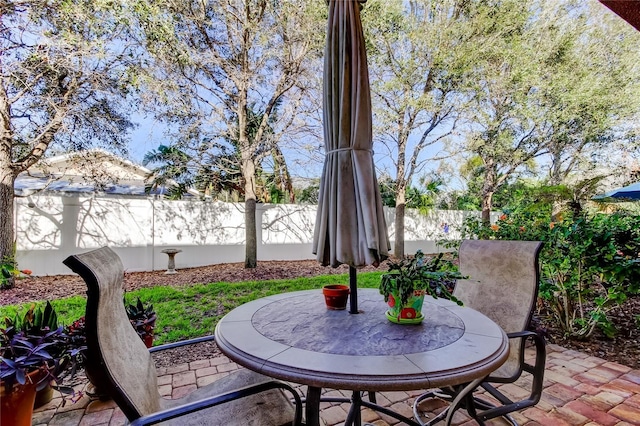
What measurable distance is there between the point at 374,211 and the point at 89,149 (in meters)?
6.90

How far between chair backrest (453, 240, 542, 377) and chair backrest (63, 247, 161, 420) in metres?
1.84

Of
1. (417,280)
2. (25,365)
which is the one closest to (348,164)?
(417,280)

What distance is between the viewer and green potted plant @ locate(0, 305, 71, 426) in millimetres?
1654

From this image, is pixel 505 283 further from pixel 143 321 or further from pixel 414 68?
pixel 414 68

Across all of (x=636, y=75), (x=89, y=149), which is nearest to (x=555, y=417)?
(x=89, y=149)

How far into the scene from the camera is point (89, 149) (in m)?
6.32

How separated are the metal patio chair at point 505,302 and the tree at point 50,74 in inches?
236

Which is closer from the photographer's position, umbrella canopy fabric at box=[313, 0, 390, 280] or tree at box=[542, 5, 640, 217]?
umbrella canopy fabric at box=[313, 0, 390, 280]

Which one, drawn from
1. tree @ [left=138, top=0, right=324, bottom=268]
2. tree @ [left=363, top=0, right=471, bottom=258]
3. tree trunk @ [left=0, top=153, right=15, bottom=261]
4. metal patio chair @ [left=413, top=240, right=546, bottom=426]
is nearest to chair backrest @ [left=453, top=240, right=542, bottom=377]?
metal patio chair @ [left=413, top=240, right=546, bottom=426]

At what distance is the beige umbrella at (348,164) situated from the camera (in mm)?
1503

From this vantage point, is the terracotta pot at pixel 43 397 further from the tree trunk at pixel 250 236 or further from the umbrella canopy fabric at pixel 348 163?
the tree trunk at pixel 250 236

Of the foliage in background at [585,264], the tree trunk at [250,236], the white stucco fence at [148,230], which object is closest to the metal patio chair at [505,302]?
the foliage in background at [585,264]

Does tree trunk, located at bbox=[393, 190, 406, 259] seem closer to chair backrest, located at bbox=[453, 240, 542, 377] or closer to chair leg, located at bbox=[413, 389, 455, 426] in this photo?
chair backrest, located at bbox=[453, 240, 542, 377]

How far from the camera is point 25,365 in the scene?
1678 millimetres
